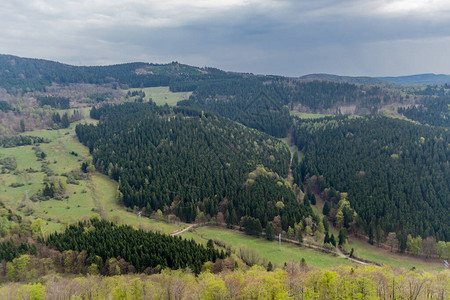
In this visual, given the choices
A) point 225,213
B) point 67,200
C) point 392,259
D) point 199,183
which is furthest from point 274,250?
point 67,200

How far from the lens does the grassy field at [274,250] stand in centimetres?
10200

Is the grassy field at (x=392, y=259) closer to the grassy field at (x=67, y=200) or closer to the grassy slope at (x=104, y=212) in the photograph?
the grassy slope at (x=104, y=212)

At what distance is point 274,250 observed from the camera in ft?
362

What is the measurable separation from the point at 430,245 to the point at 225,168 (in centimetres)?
11031

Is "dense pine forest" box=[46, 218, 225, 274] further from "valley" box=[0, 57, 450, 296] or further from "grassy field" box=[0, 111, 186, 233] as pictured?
"grassy field" box=[0, 111, 186, 233]

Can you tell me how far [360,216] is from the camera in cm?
13625

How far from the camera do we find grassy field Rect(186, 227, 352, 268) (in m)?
102

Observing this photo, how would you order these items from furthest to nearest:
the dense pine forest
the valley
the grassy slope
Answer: the grassy slope < the valley < the dense pine forest

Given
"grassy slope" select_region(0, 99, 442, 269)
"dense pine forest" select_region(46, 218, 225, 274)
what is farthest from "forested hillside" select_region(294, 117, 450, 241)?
"dense pine forest" select_region(46, 218, 225, 274)

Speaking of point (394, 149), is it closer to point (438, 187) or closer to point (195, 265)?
point (438, 187)

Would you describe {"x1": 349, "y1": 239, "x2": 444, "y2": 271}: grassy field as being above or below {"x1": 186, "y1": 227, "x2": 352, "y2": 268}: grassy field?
below

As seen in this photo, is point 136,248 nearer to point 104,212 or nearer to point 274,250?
point 274,250

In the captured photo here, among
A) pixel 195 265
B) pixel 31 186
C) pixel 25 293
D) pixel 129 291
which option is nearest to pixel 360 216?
pixel 195 265

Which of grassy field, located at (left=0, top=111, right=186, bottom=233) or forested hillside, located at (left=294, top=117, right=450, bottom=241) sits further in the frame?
forested hillside, located at (left=294, top=117, right=450, bottom=241)
